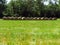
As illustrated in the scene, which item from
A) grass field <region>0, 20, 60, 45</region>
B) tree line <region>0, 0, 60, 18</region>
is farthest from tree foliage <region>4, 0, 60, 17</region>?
grass field <region>0, 20, 60, 45</region>

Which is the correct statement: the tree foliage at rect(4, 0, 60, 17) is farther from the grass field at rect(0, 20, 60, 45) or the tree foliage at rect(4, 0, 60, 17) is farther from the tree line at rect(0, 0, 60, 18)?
the grass field at rect(0, 20, 60, 45)

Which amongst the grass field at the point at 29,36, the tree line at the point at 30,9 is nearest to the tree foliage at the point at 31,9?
the tree line at the point at 30,9

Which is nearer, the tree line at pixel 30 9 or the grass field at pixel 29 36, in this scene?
the grass field at pixel 29 36

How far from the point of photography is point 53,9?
91.6m

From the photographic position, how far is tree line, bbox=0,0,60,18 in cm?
8675

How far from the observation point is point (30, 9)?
8769 cm

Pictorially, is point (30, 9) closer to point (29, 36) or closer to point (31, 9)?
point (31, 9)

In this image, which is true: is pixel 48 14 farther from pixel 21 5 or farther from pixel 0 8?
pixel 0 8

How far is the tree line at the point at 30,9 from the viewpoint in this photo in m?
86.8

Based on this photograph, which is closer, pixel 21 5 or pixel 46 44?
pixel 46 44

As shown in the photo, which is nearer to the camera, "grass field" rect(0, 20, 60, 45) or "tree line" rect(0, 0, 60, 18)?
"grass field" rect(0, 20, 60, 45)

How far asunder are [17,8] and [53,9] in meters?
14.5

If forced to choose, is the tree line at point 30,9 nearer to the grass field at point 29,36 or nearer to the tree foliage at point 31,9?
the tree foliage at point 31,9

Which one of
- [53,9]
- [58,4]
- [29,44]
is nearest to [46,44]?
[29,44]
